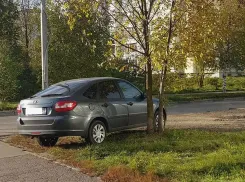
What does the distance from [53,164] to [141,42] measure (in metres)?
3.38

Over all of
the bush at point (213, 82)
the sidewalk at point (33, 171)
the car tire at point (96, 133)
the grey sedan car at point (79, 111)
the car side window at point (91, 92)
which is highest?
the bush at point (213, 82)

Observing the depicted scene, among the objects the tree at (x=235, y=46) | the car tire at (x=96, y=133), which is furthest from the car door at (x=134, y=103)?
the tree at (x=235, y=46)

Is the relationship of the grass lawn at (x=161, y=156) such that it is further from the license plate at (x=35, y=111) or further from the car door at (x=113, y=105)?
the license plate at (x=35, y=111)

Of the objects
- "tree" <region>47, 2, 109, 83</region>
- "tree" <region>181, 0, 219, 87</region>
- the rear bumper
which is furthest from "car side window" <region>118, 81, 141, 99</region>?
"tree" <region>47, 2, 109, 83</region>

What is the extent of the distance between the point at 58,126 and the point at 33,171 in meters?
1.65

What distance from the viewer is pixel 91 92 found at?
869 cm

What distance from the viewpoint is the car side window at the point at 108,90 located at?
8.93 m

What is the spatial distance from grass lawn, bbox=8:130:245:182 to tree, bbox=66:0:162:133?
1.19 meters

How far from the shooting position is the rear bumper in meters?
8.05

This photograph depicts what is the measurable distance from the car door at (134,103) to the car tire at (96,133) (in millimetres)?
1006

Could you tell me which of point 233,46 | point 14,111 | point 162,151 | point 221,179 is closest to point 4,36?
point 14,111

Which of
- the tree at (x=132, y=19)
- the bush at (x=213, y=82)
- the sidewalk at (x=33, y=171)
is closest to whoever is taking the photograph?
the sidewalk at (x=33, y=171)

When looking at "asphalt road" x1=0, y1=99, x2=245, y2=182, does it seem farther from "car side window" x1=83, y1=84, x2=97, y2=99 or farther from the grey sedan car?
"car side window" x1=83, y1=84, x2=97, y2=99

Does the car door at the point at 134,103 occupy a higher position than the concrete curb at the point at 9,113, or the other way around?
the car door at the point at 134,103
